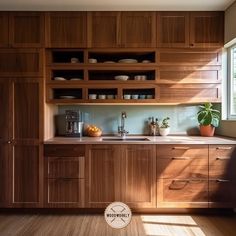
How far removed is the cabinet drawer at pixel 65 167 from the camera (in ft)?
9.84

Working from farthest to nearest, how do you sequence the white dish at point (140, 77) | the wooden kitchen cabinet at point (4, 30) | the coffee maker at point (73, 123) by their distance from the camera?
the coffee maker at point (73, 123) → the white dish at point (140, 77) → the wooden kitchen cabinet at point (4, 30)

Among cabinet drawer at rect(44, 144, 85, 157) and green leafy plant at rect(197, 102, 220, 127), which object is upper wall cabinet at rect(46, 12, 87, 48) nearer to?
cabinet drawer at rect(44, 144, 85, 157)

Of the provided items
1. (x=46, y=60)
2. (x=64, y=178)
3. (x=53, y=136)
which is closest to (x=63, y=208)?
(x=64, y=178)

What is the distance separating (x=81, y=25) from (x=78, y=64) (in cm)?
45

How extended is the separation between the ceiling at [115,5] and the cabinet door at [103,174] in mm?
1573

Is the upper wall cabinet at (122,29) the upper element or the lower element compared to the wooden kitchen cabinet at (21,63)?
upper

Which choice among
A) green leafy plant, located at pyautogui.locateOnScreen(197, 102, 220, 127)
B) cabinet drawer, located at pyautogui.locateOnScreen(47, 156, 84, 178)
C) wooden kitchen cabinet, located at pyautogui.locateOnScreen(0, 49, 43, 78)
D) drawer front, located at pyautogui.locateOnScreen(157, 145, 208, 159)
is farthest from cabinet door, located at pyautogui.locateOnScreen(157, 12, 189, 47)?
cabinet drawer, located at pyautogui.locateOnScreen(47, 156, 84, 178)

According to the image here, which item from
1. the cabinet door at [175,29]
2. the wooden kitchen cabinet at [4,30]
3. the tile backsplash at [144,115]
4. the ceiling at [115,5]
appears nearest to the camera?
the ceiling at [115,5]

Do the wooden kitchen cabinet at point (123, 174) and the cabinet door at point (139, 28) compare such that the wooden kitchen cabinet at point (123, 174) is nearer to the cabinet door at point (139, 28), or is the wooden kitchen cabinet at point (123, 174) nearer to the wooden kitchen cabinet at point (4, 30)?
the cabinet door at point (139, 28)

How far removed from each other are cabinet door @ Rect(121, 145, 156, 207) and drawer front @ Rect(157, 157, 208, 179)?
0.33 ft

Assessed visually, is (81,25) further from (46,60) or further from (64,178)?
(64,178)

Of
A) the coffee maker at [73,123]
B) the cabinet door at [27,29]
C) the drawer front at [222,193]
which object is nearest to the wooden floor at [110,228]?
the drawer front at [222,193]

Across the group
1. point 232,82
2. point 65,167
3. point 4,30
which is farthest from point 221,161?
point 4,30

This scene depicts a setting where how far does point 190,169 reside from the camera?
299 cm
